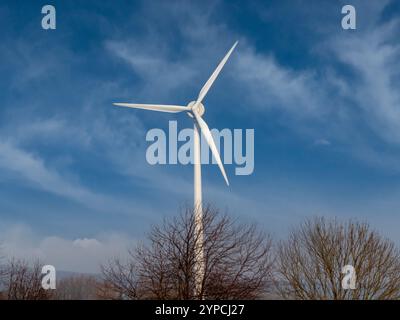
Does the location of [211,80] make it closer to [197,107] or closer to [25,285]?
[197,107]

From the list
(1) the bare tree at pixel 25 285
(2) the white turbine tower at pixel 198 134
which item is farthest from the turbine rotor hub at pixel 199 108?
(1) the bare tree at pixel 25 285

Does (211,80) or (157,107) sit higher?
(211,80)

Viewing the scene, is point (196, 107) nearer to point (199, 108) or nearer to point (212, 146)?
point (199, 108)

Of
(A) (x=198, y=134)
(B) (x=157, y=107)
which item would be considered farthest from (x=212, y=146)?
(B) (x=157, y=107)

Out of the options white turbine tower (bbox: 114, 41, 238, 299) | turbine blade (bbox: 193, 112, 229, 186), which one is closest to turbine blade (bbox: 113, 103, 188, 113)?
white turbine tower (bbox: 114, 41, 238, 299)

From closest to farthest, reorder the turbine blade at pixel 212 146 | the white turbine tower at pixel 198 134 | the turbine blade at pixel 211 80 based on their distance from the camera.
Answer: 1. the white turbine tower at pixel 198 134
2. the turbine blade at pixel 212 146
3. the turbine blade at pixel 211 80

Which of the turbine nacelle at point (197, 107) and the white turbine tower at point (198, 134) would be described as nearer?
the white turbine tower at point (198, 134)

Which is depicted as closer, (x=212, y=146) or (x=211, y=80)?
(x=212, y=146)

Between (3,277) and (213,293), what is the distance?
21.8 metres

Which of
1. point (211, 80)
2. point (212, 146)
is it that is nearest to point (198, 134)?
point (212, 146)

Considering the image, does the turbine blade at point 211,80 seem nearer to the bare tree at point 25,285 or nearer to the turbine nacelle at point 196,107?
the turbine nacelle at point 196,107

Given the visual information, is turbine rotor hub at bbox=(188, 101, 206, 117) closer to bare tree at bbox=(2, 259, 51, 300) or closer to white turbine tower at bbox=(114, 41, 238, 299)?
white turbine tower at bbox=(114, 41, 238, 299)
